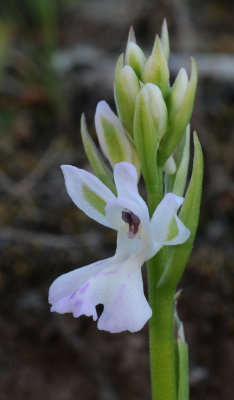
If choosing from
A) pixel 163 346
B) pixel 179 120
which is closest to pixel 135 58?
pixel 179 120

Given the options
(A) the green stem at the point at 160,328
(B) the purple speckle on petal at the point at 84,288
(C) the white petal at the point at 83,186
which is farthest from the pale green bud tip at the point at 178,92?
(B) the purple speckle on petal at the point at 84,288

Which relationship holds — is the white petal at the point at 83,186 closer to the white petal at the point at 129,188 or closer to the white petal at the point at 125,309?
the white petal at the point at 129,188

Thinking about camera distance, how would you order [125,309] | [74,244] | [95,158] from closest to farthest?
[125,309] → [95,158] → [74,244]

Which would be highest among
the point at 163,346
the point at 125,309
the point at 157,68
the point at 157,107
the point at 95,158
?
the point at 157,68

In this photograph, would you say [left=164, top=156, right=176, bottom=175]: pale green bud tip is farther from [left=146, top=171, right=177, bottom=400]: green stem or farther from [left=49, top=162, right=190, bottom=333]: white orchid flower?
[left=49, top=162, right=190, bottom=333]: white orchid flower

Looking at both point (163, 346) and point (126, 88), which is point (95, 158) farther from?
point (163, 346)

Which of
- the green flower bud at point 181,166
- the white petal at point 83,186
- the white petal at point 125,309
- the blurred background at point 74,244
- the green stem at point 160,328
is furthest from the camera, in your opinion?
the blurred background at point 74,244
